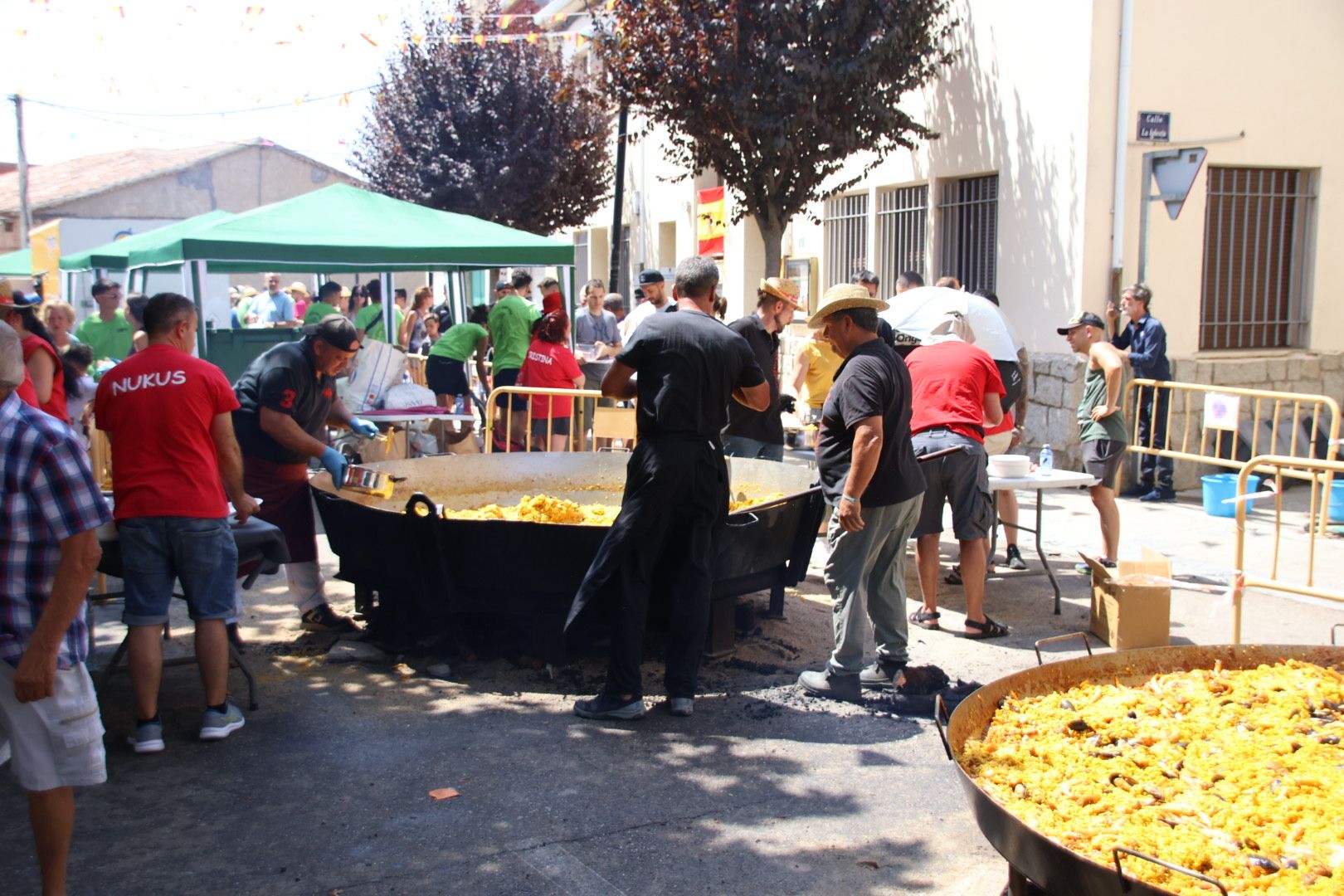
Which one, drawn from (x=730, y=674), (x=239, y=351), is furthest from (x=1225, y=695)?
(x=239, y=351)

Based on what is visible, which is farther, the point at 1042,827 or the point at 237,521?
the point at 237,521

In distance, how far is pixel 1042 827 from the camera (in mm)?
2805

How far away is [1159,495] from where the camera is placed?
11.4 meters

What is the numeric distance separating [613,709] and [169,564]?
2027mm

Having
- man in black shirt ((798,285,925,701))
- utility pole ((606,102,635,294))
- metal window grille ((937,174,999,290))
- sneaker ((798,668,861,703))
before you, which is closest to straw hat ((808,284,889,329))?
man in black shirt ((798,285,925,701))

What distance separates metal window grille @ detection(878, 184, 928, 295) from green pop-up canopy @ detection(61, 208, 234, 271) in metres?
7.67

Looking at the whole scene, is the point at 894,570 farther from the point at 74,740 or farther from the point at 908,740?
the point at 74,740

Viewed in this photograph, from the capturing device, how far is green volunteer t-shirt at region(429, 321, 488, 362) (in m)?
12.4

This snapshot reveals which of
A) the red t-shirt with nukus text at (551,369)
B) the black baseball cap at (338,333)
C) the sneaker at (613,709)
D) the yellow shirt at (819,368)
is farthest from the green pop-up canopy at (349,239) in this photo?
the sneaker at (613,709)

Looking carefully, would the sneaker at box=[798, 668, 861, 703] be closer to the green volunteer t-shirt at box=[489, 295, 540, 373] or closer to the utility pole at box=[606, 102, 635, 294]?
the green volunteer t-shirt at box=[489, 295, 540, 373]

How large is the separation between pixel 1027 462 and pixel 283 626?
4.66 meters

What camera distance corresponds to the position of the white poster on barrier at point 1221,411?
10.4m

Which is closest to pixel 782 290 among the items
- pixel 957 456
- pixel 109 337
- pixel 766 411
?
pixel 766 411

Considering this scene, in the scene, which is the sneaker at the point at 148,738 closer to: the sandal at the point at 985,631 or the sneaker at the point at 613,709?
the sneaker at the point at 613,709
